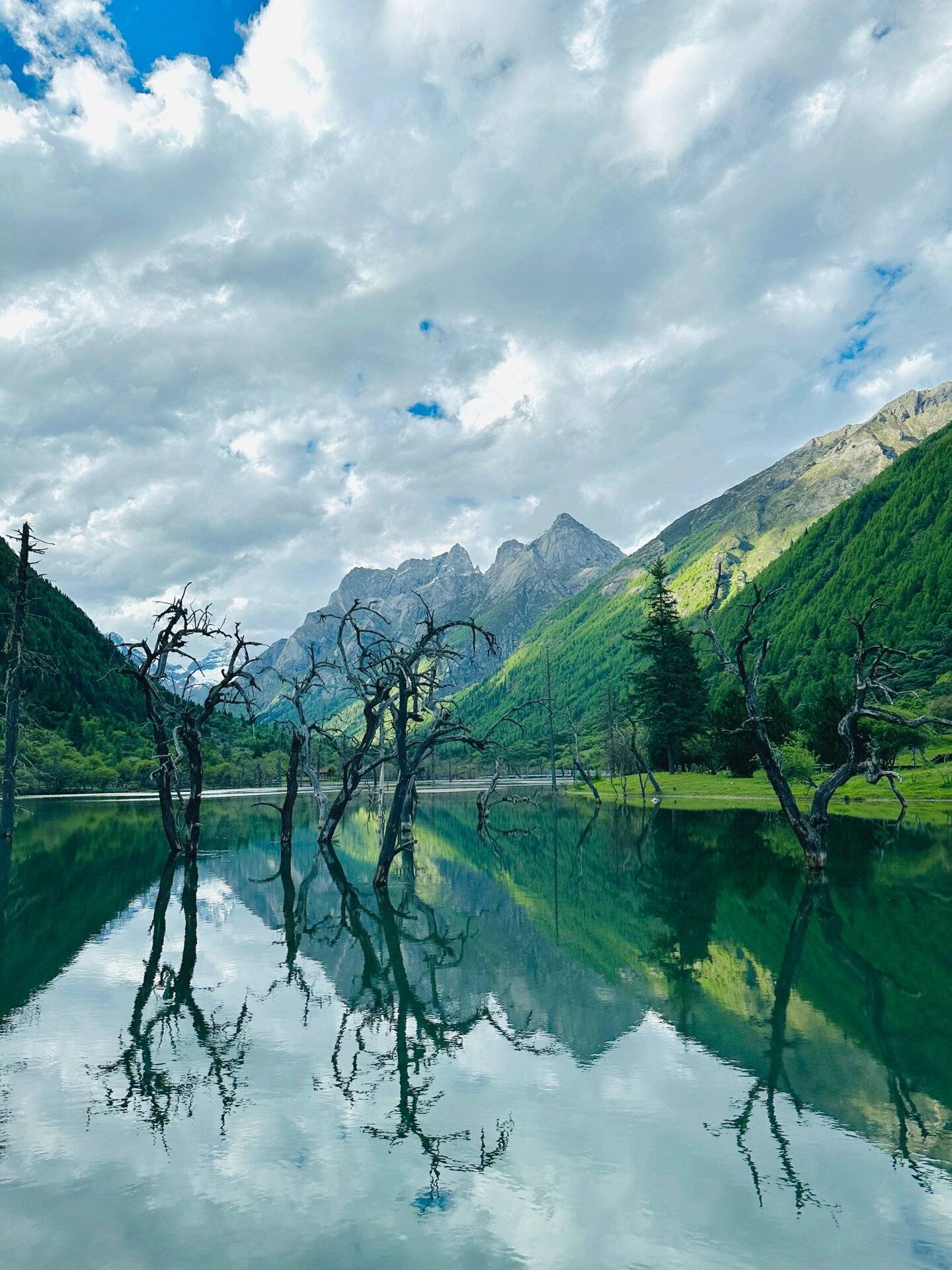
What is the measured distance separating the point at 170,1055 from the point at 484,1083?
497 cm

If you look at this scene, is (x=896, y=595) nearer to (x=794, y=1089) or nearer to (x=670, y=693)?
(x=670, y=693)

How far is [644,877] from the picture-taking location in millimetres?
30141

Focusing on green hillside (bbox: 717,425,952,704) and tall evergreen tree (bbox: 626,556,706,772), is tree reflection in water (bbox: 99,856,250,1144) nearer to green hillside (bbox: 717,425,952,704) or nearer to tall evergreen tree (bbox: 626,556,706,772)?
tall evergreen tree (bbox: 626,556,706,772)

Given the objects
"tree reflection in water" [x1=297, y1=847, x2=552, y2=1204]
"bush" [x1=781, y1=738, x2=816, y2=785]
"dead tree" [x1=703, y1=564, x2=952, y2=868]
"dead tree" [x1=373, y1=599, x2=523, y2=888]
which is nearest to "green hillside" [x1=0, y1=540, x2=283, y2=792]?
"dead tree" [x1=373, y1=599, x2=523, y2=888]

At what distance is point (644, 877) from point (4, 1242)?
1011 inches

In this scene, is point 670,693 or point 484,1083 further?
point 670,693

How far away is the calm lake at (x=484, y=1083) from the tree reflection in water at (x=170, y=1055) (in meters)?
0.06

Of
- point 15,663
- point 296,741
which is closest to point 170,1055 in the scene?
point 296,741

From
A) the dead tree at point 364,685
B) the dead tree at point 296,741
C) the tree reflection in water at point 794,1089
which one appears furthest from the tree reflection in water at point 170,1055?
the dead tree at point 296,741

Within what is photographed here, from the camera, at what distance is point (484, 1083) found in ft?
36.1

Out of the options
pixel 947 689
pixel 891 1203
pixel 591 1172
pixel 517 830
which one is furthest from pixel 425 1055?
pixel 947 689

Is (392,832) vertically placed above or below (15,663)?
below

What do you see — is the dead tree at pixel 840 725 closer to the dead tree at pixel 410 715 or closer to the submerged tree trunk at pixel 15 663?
the dead tree at pixel 410 715

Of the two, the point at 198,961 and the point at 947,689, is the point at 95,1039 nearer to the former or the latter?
the point at 198,961
